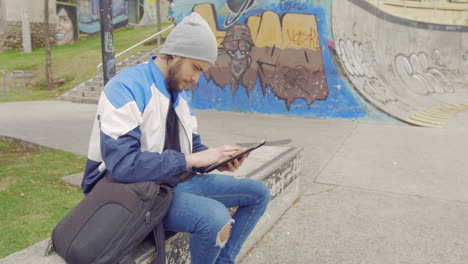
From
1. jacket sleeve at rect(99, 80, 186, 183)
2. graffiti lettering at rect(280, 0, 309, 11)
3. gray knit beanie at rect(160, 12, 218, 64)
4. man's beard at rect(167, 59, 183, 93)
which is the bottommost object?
jacket sleeve at rect(99, 80, 186, 183)

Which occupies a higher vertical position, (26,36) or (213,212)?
(213,212)

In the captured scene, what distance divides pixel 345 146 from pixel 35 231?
17.2ft

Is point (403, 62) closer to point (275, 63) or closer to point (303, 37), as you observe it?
point (303, 37)

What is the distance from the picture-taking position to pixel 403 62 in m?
12.8

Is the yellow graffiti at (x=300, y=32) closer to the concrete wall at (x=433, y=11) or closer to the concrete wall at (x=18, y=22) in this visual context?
the concrete wall at (x=433, y=11)

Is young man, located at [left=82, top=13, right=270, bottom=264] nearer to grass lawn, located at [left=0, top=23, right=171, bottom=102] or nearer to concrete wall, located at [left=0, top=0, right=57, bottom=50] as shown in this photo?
grass lawn, located at [left=0, top=23, right=171, bottom=102]

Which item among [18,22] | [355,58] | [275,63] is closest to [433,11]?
[355,58]

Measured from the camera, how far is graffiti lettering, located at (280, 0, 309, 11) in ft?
34.8

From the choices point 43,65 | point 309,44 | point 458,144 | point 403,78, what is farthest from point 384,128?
point 43,65

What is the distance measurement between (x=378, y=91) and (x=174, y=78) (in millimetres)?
9724

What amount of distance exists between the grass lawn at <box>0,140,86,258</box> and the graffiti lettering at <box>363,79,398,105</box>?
7.54 m

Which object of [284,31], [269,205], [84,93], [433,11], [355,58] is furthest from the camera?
[84,93]

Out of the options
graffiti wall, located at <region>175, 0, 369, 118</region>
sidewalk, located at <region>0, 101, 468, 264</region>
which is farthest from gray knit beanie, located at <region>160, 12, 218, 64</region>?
graffiti wall, located at <region>175, 0, 369, 118</region>

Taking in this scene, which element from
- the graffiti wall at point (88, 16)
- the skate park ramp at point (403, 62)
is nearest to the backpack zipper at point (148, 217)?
the skate park ramp at point (403, 62)
